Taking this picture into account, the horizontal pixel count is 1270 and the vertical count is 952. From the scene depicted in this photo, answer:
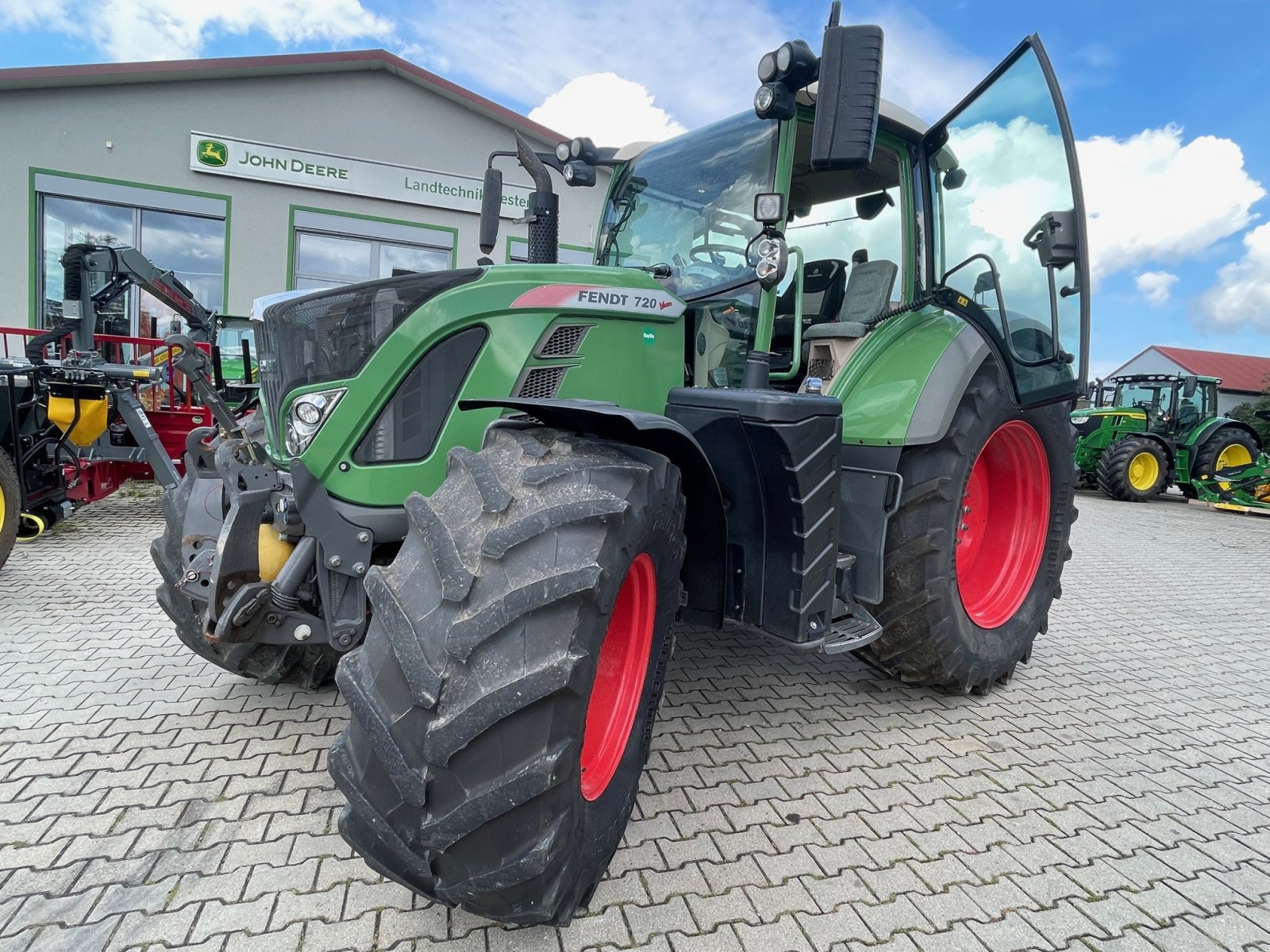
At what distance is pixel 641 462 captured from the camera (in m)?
1.93

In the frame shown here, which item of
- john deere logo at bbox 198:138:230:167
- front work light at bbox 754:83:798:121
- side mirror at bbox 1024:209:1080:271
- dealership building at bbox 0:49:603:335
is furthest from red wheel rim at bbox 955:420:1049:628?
john deere logo at bbox 198:138:230:167

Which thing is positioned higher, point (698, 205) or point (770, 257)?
point (698, 205)

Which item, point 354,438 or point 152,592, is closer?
point 354,438

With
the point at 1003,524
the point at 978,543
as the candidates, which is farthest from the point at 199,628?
the point at 1003,524

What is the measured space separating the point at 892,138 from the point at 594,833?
116 inches

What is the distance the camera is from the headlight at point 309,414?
2.19m

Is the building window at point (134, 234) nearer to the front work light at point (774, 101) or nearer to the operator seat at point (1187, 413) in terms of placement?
the front work light at point (774, 101)

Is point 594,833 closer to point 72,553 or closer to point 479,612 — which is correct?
point 479,612

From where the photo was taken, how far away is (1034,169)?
10.0ft

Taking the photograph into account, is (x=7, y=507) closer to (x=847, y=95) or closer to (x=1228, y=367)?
(x=847, y=95)

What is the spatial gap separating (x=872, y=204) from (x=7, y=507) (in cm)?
509

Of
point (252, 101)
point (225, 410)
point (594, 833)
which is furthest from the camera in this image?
point (252, 101)

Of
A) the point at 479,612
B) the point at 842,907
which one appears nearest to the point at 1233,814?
the point at 842,907

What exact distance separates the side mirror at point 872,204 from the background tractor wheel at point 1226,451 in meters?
12.6
